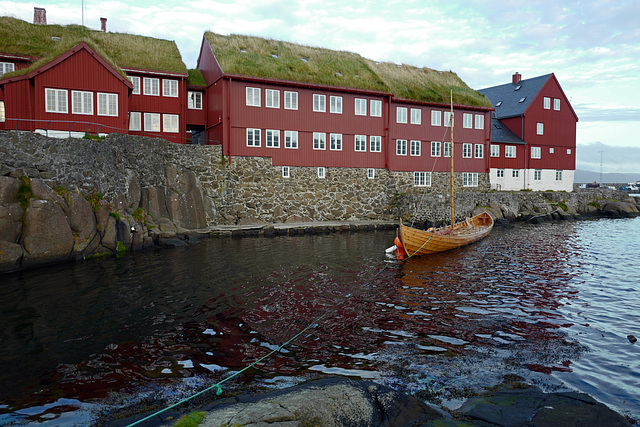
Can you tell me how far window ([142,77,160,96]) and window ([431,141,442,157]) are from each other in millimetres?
25261

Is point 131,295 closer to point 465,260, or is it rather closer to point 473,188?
point 465,260

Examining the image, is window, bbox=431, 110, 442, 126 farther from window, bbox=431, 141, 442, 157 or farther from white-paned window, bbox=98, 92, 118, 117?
white-paned window, bbox=98, 92, 118, 117

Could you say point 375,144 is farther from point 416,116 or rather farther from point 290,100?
point 290,100

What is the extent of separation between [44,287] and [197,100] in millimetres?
24851

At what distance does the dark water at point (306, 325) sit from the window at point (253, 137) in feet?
45.9

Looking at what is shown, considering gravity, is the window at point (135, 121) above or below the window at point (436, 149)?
above

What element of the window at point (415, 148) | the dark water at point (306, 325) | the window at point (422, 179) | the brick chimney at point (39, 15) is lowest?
the dark water at point (306, 325)

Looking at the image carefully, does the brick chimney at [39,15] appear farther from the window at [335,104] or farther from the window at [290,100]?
the window at [335,104]

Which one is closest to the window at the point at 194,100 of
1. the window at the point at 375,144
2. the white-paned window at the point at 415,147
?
the window at the point at 375,144

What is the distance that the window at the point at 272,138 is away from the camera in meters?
35.2

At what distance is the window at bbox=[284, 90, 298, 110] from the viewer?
3559 centimetres

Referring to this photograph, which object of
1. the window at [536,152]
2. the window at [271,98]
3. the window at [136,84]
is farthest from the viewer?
the window at [536,152]

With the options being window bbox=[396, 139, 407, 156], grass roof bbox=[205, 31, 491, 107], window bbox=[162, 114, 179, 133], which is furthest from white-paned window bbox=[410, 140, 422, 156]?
window bbox=[162, 114, 179, 133]

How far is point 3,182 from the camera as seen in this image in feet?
63.8
